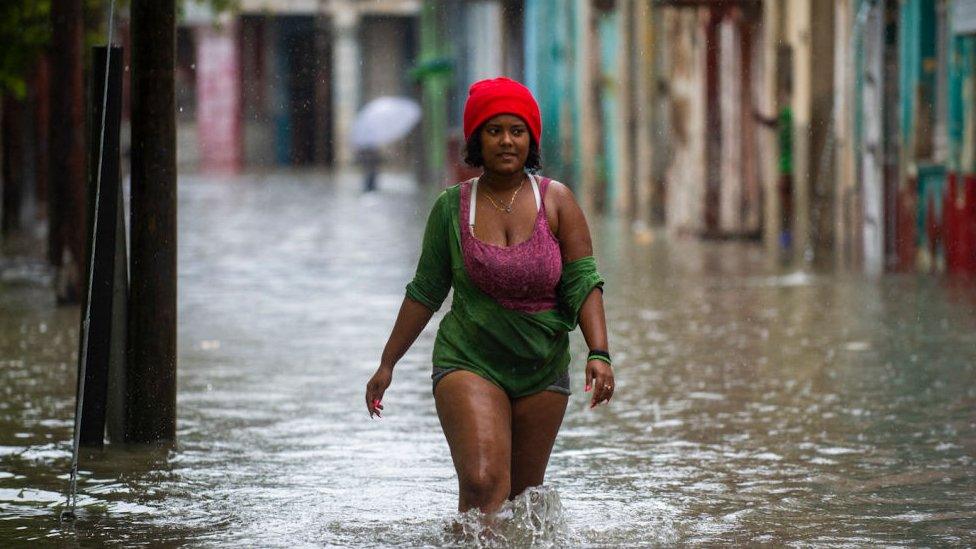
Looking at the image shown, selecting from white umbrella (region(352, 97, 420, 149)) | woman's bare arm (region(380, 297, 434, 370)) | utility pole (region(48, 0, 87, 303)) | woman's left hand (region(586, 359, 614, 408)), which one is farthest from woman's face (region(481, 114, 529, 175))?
white umbrella (region(352, 97, 420, 149))

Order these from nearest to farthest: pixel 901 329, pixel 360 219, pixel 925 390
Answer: pixel 925 390 → pixel 901 329 → pixel 360 219

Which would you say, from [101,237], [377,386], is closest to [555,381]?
[377,386]

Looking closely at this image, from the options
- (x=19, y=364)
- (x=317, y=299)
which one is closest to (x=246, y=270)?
(x=317, y=299)

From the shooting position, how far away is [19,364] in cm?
1123

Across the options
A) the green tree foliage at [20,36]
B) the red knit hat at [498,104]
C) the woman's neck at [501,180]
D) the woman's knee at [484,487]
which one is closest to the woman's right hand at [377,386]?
the woman's knee at [484,487]

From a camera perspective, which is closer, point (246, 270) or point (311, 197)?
point (246, 270)

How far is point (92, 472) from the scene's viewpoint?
7.50 m

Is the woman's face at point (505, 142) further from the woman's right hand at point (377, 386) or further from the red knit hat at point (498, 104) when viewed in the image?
the woman's right hand at point (377, 386)

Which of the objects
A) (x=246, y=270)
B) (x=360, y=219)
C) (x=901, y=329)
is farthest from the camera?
(x=360, y=219)

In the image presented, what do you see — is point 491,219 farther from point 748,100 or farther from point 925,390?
point 748,100

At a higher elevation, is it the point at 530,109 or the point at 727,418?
the point at 530,109

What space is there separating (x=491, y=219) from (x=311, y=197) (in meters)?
31.4

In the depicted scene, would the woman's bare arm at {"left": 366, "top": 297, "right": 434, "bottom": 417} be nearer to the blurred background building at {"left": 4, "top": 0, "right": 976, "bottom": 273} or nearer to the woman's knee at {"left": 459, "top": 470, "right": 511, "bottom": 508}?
the woman's knee at {"left": 459, "top": 470, "right": 511, "bottom": 508}

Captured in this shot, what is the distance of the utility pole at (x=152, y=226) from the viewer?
802 centimetres
